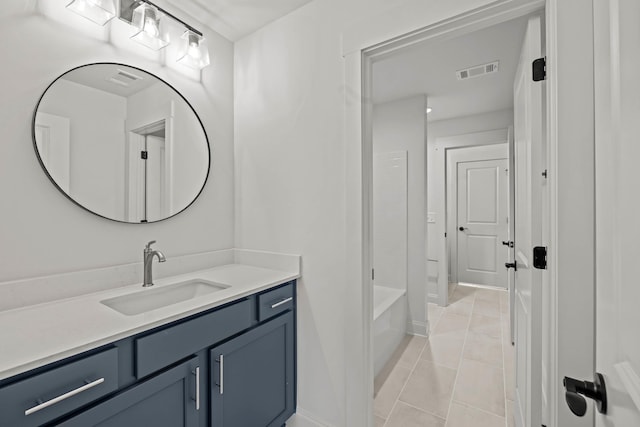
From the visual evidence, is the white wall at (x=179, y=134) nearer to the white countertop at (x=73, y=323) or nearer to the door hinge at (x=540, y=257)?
the white countertop at (x=73, y=323)

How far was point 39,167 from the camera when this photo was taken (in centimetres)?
126

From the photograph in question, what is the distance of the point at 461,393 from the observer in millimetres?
2004

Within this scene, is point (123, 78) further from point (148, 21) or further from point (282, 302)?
point (282, 302)

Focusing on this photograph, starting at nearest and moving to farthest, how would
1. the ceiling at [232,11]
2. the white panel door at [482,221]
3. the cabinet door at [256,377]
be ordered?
the cabinet door at [256,377] → the ceiling at [232,11] → the white panel door at [482,221]

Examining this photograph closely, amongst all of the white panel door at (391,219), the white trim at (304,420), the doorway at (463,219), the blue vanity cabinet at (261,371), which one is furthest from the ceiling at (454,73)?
the white trim at (304,420)

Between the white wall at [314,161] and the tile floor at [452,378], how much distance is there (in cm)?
59

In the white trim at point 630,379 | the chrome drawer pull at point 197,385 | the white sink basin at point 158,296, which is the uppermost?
the white trim at point 630,379

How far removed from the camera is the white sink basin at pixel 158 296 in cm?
137

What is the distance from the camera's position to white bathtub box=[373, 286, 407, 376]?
2.25 m

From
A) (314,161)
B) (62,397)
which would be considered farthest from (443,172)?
(62,397)

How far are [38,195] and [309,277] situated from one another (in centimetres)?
129

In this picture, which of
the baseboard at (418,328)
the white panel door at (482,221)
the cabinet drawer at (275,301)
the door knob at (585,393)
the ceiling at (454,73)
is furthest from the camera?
the white panel door at (482,221)

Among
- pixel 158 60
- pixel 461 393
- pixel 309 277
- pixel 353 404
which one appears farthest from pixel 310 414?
pixel 158 60

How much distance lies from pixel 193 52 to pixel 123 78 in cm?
43
